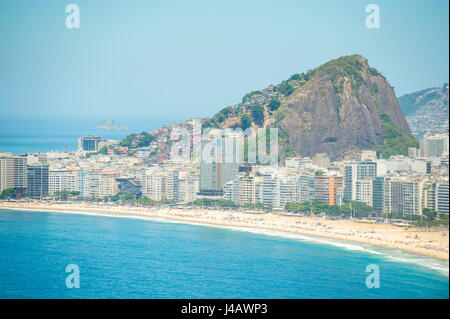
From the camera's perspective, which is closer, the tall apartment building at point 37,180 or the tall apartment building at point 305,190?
the tall apartment building at point 305,190

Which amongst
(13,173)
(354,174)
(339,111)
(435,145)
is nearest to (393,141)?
(339,111)

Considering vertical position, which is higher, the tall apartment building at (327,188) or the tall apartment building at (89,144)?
the tall apartment building at (89,144)

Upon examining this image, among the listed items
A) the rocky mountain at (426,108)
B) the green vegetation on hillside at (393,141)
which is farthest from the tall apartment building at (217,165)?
the rocky mountain at (426,108)

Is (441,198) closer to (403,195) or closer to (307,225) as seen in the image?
(403,195)

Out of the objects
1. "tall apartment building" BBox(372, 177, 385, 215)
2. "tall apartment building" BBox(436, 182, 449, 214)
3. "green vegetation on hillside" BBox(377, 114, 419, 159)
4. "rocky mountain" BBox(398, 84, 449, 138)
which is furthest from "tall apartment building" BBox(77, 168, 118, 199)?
"rocky mountain" BBox(398, 84, 449, 138)

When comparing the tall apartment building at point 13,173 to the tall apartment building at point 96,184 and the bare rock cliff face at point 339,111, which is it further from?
the bare rock cliff face at point 339,111
